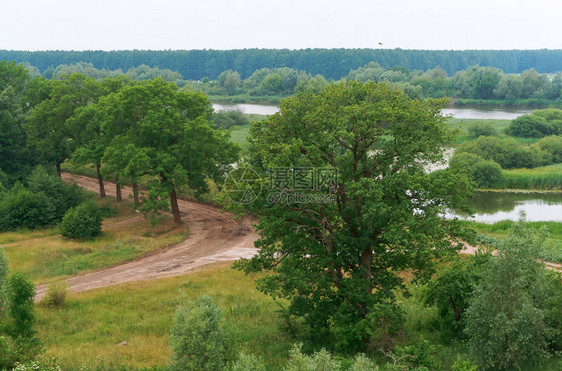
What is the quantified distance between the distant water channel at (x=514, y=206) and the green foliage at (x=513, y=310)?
24.9 meters

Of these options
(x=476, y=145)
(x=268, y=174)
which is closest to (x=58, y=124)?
(x=268, y=174)

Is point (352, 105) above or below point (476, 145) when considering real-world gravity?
above

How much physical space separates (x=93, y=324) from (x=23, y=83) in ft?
128

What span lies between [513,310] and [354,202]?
6305 millimetres

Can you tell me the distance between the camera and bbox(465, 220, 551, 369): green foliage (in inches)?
561

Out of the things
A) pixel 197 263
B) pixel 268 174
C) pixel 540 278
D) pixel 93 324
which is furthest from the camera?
pixel 197 263

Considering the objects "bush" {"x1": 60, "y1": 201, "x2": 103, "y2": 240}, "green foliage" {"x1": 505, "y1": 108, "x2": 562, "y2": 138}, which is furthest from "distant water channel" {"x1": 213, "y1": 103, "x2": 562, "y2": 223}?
"bush" {"x1": 60, "y1": 201, "x2": 103, "y2": 240}

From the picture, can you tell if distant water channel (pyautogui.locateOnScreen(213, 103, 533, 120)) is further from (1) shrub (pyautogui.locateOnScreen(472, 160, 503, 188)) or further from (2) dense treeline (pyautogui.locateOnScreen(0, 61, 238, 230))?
(2) dense treeline (pyautogui.locateOnScreen(0, 61, 238, 230))

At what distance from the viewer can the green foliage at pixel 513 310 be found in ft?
46.8

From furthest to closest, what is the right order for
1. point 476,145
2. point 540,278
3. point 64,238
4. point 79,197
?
1. point 476,145
2. point 79,197
3. point 64,238
4. point 540,278

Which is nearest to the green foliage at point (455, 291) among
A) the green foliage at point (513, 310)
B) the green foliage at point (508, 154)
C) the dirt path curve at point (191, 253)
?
the green foliage at point (513, 310)

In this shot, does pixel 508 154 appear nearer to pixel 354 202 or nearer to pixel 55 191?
pixel 354 202

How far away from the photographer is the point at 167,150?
116ft

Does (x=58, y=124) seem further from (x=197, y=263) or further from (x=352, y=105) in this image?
(x=352, y=105)
